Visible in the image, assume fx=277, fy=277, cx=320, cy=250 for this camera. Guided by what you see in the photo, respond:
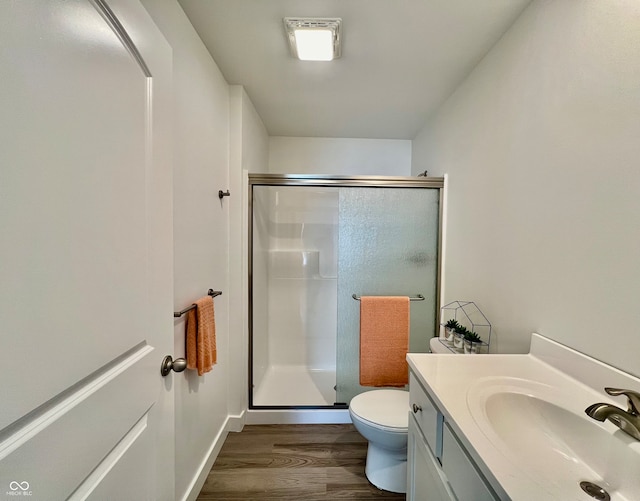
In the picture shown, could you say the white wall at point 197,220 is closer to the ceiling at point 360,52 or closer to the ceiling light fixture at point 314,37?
the ceiling at point 360,52

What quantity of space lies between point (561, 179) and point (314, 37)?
1.27 metres

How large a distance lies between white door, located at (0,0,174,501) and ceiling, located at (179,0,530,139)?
2.50ft

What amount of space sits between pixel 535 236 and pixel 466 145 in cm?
84

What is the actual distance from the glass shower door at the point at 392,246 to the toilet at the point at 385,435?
1.75ft

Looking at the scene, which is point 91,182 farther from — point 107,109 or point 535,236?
point 535,236

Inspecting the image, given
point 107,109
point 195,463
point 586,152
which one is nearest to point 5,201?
point 107,109

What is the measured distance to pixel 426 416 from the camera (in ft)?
3.16

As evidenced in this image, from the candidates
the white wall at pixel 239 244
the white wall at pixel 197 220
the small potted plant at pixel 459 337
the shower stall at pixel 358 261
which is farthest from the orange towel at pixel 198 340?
the small potted plant at pixel 459 337

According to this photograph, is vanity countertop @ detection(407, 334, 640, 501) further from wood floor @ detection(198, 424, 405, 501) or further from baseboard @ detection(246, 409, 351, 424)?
baseboard @ detection(246, 409, 351, 424)

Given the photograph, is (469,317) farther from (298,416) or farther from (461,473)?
(298,416)

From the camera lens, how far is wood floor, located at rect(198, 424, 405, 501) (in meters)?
1.50

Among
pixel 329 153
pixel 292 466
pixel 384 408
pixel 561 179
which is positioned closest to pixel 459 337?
pixel 384 408

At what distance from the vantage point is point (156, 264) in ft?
2.66

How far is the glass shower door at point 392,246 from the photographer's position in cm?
213
